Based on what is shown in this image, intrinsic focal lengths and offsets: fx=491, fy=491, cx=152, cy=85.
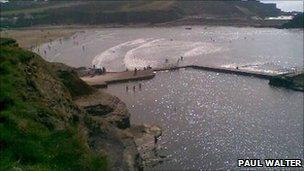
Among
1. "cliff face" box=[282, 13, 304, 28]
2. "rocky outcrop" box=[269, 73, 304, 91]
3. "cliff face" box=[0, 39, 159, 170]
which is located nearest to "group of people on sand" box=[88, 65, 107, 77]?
"rocky outcrop" box=[269, 73, 304, 91]

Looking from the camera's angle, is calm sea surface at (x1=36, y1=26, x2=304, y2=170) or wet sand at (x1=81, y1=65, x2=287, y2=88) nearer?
calm sea surface at (x1=36, y1=26, x2=304, y2=170)

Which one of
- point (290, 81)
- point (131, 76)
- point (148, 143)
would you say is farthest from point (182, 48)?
point (148, 143)

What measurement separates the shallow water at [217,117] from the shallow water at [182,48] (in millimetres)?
18995

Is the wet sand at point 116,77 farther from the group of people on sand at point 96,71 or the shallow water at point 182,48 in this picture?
the shallow water at point 182,48

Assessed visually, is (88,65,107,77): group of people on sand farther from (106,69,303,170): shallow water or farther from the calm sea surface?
(106,69,303,170): shallow water

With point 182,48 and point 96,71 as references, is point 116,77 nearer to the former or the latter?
point 96,71

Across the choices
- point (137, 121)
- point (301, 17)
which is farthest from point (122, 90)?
point (301, 17)

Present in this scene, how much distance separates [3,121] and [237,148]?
3443cm

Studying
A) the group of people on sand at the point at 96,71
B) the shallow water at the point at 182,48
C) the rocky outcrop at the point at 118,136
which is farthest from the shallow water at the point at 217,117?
the shallow water at the point at 182,48

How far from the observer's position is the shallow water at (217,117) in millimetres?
53875

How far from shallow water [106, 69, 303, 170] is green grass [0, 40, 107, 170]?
2032 centimetres

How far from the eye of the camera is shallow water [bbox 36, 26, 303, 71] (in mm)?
121062

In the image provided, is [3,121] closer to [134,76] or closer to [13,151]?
[13,151]

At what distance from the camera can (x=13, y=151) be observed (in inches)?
944
